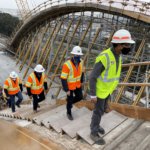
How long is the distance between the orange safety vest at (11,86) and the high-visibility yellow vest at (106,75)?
4.85 meters

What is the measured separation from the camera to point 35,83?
6.96m

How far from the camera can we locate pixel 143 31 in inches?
474

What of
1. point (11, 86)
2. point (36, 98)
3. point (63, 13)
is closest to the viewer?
point (36, 98)

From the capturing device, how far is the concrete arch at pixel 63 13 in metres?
11.9

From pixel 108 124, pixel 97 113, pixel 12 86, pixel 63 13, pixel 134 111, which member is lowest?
pixel 12 86

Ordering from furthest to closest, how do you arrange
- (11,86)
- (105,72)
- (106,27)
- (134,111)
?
(106,27), (11,86), (134,111), (105,72)

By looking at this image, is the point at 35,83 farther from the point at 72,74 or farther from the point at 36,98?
the point at 72,74

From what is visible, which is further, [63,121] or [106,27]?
[106,27]

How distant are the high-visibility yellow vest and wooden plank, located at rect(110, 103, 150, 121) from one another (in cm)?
111

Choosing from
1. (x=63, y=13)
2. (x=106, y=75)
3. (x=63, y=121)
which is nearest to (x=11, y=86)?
(x=63, y=121)

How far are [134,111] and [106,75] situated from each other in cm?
147

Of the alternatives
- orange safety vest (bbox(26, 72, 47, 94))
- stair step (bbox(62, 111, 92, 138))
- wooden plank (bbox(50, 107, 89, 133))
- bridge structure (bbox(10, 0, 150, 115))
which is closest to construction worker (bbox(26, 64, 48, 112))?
orange safety vest (bbox(26, 72, 47, 94))

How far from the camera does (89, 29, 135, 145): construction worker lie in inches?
138

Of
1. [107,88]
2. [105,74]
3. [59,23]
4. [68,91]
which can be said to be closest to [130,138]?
[107,88]
